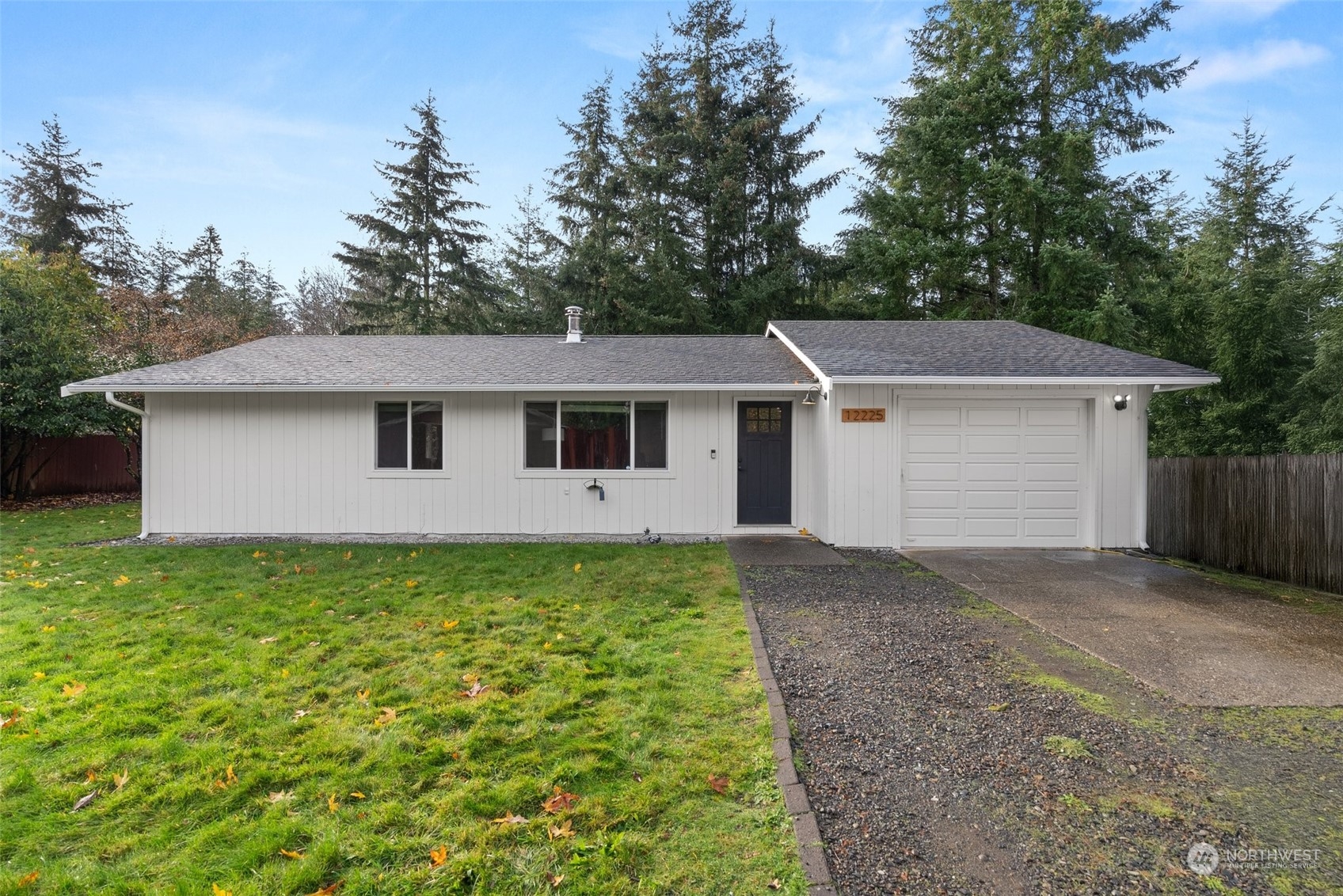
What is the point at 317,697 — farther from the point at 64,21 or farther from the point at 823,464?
the point at 64,21

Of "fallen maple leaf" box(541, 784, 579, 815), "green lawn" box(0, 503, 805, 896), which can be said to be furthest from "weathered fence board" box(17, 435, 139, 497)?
"fallen maple leaf" box(541, 784, 579, 815)

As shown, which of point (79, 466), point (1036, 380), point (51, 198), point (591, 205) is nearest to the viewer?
point (1036, 380)

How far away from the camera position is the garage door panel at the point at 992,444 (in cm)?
807

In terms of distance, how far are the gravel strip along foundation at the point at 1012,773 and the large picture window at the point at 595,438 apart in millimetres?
4951

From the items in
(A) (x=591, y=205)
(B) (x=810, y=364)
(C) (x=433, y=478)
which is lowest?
(C) (x=433, y=478)

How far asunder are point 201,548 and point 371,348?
4.34m

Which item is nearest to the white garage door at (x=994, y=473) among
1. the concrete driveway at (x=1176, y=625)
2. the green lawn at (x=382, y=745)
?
the concrete driveway at (x=1176, y=625)

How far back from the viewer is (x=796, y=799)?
234 centimetres

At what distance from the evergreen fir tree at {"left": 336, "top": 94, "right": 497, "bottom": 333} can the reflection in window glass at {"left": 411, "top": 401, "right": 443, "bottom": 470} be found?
→ 472 inches

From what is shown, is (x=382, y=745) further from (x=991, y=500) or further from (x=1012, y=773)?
(x=991, y=500)

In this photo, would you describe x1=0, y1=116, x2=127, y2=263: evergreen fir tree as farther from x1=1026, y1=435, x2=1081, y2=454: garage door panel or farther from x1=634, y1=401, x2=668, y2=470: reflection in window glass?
x1=1026, y1=435, x2=1081, y2=454: garage door panel

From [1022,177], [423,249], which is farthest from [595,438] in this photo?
[423,249]

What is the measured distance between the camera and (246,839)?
85.7 inches

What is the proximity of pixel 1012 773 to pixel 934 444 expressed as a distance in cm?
601
